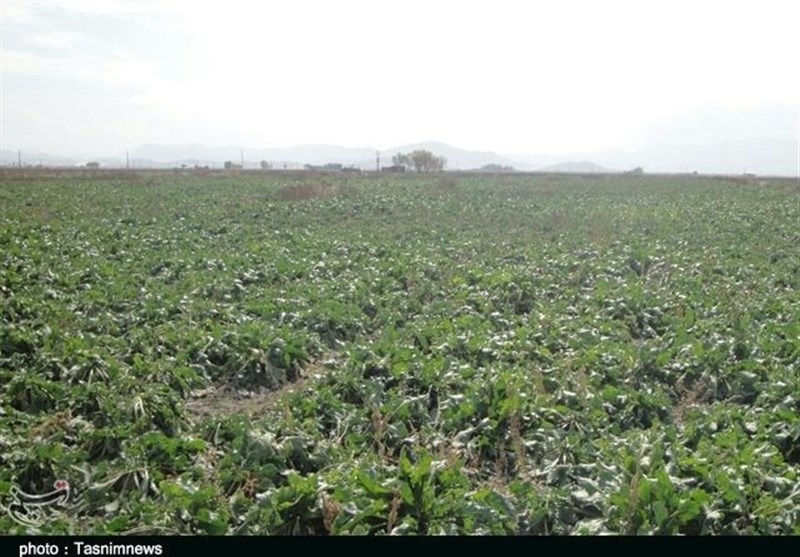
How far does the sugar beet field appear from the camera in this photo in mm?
5594

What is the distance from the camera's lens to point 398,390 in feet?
28.1

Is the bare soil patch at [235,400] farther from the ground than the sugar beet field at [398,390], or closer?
closer

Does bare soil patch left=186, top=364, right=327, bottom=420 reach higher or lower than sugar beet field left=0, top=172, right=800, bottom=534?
lower

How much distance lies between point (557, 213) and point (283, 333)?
22370mm

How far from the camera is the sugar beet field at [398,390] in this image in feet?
18.4

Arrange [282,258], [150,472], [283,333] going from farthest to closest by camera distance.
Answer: [282,258] → [283,333] → [150,472]

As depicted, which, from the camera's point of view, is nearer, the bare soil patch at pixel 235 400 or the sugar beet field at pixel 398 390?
the sugar beet field at pixel 398 390

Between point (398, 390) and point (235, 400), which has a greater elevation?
point (398, 390)

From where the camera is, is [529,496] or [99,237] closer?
[529,496]

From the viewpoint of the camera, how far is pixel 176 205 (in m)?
32.1

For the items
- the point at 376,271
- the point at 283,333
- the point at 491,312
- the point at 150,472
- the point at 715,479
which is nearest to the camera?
the point at 715,479

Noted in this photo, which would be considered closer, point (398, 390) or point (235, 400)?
point (398, 390)
